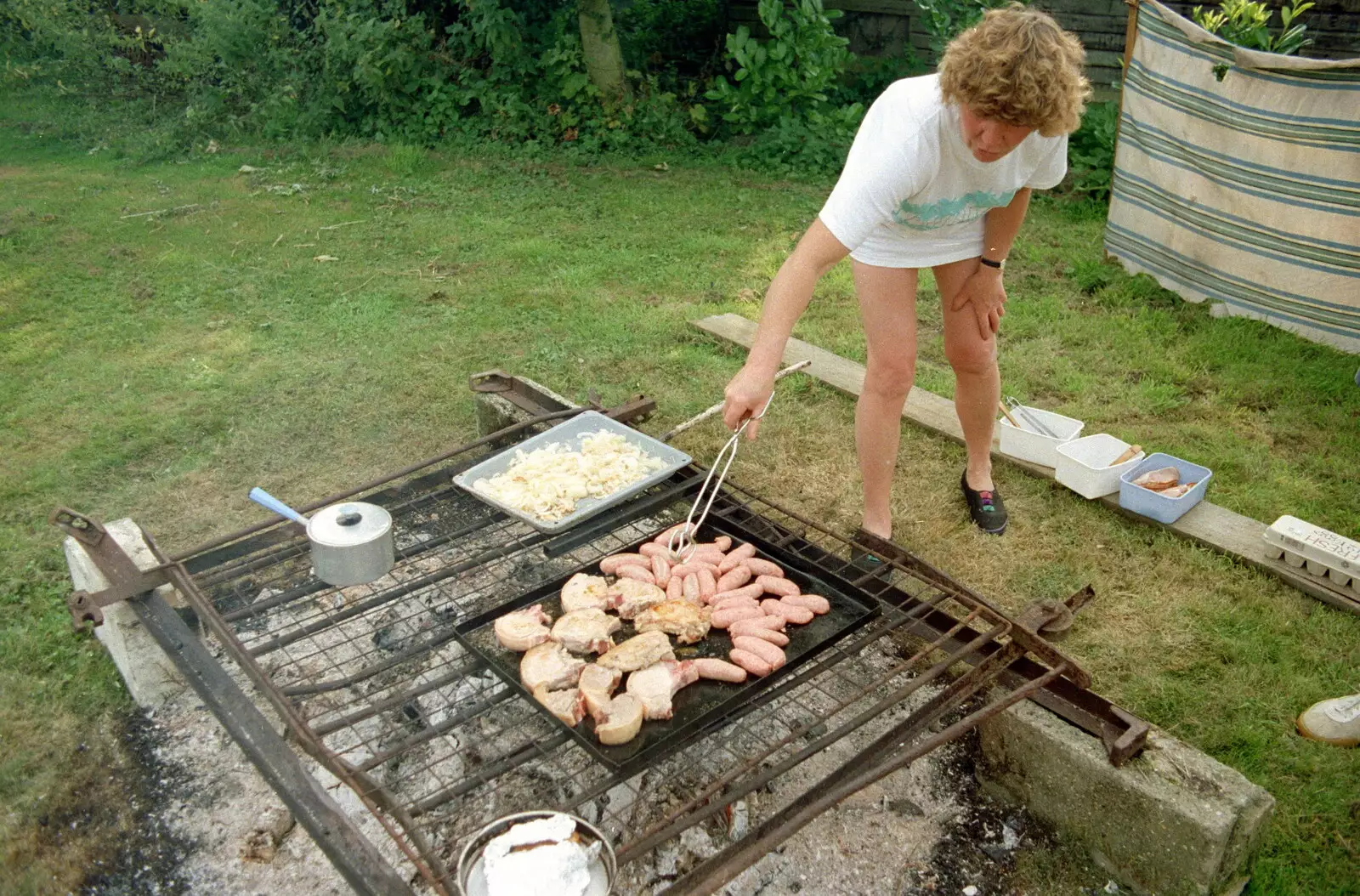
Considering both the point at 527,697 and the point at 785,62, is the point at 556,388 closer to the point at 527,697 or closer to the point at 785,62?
the point at 527,697

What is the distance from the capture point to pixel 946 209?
10.4 feet

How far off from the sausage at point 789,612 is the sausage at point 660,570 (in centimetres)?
31

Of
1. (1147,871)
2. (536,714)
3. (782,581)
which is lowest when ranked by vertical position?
(1147,871)

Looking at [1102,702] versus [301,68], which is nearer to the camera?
[1102,702]

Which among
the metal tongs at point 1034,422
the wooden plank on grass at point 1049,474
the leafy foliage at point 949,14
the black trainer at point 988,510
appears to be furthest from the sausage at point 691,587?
the leafy foliage at point 949,14

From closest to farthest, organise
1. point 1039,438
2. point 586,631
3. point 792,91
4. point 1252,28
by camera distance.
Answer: point 586,631, point 1039,438, point 1252,28, point 792,91

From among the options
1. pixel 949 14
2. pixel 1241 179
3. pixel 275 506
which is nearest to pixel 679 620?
pixel 275 506

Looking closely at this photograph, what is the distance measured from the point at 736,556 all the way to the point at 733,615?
0.30 metres

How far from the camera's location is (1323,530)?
11.9 feet

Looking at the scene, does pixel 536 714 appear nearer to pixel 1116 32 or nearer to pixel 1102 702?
pixel 1102 702

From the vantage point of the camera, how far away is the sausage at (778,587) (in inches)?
116

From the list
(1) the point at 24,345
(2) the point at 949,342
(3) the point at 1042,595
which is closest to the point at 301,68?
(1) the point at 24,345

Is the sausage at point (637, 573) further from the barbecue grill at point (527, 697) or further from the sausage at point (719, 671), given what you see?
the sausage at point (719, 671)

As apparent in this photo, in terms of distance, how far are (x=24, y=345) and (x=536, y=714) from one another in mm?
4218
